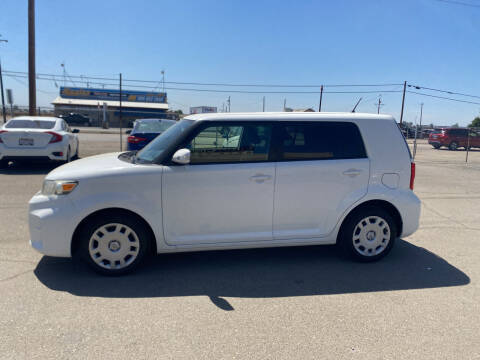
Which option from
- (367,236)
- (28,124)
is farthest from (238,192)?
(28,124)

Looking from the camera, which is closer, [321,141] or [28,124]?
[321,141]

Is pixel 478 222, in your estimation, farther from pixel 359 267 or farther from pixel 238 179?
pixel 238 179

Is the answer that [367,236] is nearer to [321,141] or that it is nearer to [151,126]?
→ [321,141]

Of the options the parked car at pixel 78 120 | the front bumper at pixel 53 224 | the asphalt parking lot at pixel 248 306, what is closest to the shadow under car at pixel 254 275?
the asphalt parking lot at pixel 248 306

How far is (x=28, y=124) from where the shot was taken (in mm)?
10672

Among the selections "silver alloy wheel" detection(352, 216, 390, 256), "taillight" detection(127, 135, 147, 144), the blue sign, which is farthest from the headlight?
the blue sign

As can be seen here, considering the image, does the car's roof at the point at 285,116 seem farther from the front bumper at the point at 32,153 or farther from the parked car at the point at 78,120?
the parked car at the point at 78,120

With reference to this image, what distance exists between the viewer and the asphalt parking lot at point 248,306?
9.41 ft

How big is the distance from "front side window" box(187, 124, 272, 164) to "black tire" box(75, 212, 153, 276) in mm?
908

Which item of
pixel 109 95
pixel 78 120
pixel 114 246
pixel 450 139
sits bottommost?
pixel 114 246

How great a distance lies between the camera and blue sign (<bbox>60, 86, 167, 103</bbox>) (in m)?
65.8

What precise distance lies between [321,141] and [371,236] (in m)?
1.30

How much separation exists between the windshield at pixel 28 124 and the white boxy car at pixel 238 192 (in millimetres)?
7204

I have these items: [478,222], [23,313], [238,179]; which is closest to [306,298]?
[238,179]
